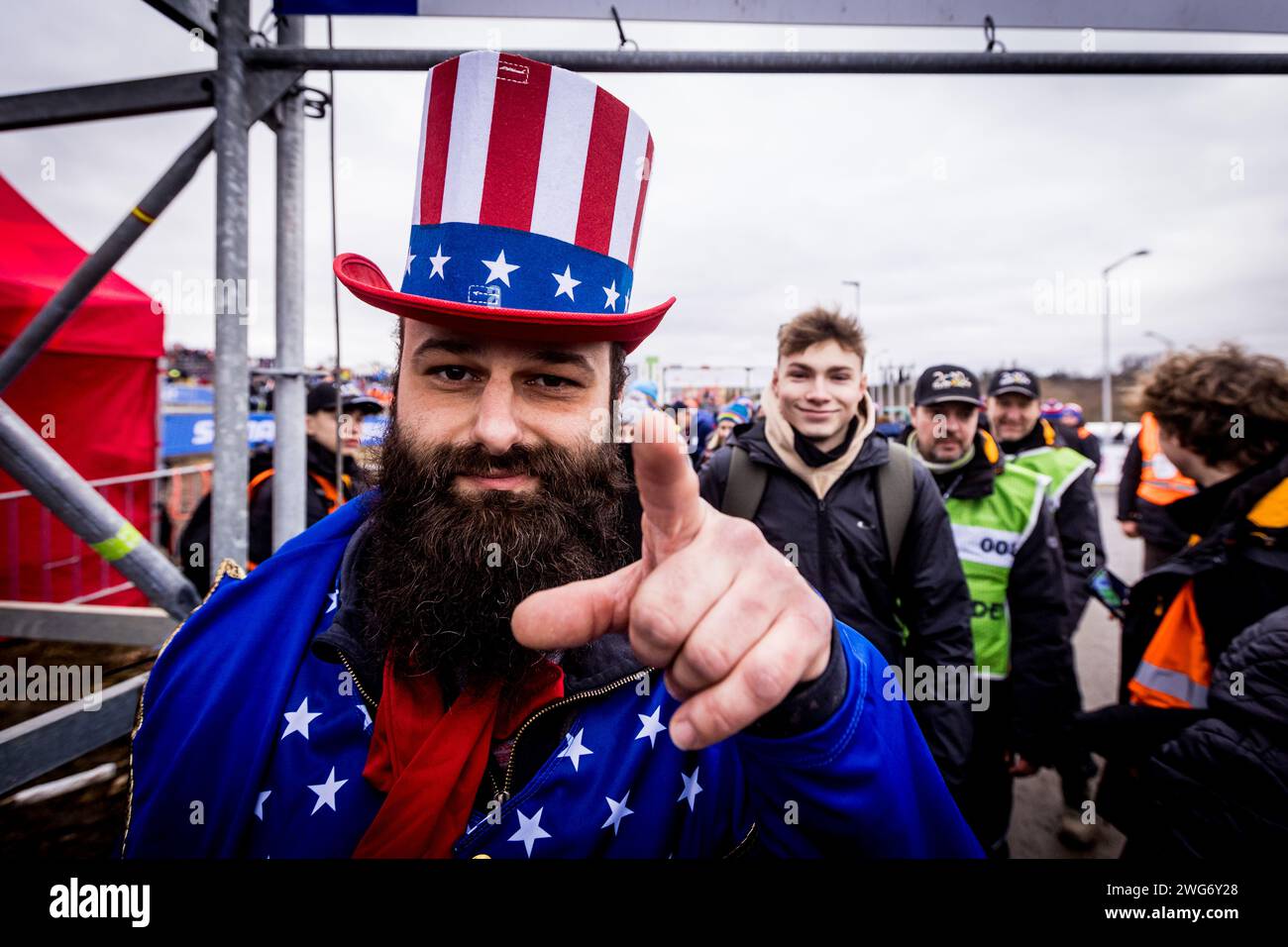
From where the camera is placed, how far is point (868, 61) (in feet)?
5.92

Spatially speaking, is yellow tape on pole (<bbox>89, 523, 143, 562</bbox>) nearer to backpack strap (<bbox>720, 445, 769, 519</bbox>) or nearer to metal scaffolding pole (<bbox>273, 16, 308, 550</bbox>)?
metal scaffolding pole (<bbox>273, 16, 308, 550</bbox>)

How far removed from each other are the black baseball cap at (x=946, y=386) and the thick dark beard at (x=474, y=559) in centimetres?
245

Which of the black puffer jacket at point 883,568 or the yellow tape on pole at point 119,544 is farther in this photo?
the black puffer jacket at point 883,568

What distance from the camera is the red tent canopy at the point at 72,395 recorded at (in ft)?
13.4

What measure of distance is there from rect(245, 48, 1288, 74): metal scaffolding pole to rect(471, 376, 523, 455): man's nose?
126 centimetres

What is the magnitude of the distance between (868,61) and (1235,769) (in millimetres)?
2121

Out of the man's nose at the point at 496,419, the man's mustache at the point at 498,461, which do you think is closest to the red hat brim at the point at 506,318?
the man's nose at the point at 496,419

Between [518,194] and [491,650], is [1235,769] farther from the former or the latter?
[518,194]

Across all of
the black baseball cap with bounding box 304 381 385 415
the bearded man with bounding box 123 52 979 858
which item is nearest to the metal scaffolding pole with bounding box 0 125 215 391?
the bearded man with bounding box 123 52 979 858

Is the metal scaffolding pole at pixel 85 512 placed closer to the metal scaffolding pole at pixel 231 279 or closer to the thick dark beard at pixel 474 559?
the metal scaffolding pole at pixel 231 279

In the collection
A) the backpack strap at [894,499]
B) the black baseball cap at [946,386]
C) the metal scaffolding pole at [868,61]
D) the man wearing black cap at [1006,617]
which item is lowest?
the man wearing black cap at [1006,617]

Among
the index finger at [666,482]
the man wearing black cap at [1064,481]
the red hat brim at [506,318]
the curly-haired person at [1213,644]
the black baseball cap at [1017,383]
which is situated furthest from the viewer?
the black baseball cap at [1017,383]

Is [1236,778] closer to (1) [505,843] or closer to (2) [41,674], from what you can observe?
(1) [505,843]
